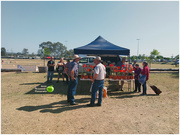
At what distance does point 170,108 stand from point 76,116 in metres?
3.19

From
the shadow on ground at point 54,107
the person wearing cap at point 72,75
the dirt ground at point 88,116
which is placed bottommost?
the dirt ground at point 88,116

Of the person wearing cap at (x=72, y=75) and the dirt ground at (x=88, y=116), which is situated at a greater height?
the person wearing cap at (x=72, y=75)

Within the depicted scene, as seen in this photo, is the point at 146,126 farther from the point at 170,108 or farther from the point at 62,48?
the point at 62,48

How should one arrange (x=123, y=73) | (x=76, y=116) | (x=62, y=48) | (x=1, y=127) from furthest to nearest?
(x=62, y=48), (x=123, y=73), (x=76, y=116), (x=1, y=127)

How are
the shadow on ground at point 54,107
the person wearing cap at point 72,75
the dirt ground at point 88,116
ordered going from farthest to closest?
1. the person wearing cap at point 72,75
2. the shadow on ground at point 54,107
3. the dirt ground at point 88,116

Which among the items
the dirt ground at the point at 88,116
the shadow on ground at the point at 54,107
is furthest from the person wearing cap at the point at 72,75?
the dirt ground at the point at 88,116

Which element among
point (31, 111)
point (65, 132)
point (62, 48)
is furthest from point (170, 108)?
point (62, 48)

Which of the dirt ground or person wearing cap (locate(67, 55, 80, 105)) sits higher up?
person wearing cap (locate(67, 55, 80, 105))

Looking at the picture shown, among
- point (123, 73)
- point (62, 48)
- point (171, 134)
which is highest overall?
point (62, 48)

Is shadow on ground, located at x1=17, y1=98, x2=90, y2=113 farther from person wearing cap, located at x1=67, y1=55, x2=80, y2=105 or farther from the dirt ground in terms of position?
person wearing cap, located at x1=67, y1=55, x2=80, y2=105

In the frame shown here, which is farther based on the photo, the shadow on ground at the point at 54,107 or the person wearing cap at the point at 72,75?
the person wearing cap at the point at 72,75

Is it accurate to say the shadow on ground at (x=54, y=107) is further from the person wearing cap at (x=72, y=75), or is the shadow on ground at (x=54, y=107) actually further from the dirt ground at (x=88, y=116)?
the person wearing cap at (x=72, y=75)

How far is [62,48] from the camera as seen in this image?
115938mm

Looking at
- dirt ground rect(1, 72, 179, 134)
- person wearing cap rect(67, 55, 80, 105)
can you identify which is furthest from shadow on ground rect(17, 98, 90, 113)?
person wearing cap rect(67, 55, 80, 105)
